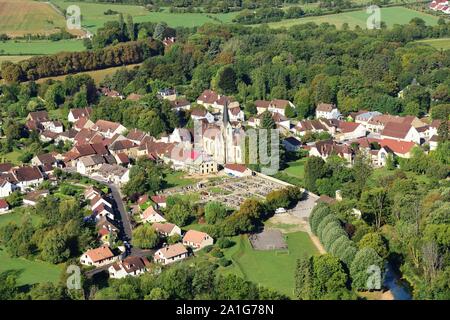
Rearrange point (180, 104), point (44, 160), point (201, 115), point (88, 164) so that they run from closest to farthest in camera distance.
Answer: point (88, 164) < point (44, 160) < point (201, 115) < point (180, 104)

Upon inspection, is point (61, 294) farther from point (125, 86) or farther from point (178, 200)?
point (125, 86)

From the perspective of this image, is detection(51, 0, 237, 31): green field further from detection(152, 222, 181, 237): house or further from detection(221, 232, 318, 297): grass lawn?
detection(221, 232, 318, 297): grass lawn

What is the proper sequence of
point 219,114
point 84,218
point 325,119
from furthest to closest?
point 219,114 < point 325,119 < point 84,218

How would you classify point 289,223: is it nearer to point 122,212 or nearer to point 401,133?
point 122,212

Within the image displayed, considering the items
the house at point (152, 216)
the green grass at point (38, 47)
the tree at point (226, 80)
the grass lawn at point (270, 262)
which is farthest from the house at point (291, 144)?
the green grass at point (38, 47)

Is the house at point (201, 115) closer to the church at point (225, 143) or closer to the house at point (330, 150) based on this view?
the church at point (225, 143)

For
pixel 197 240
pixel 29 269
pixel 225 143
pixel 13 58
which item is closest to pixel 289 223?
pixel 197 240

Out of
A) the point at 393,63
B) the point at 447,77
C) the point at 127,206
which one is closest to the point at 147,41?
the point at 393,63
